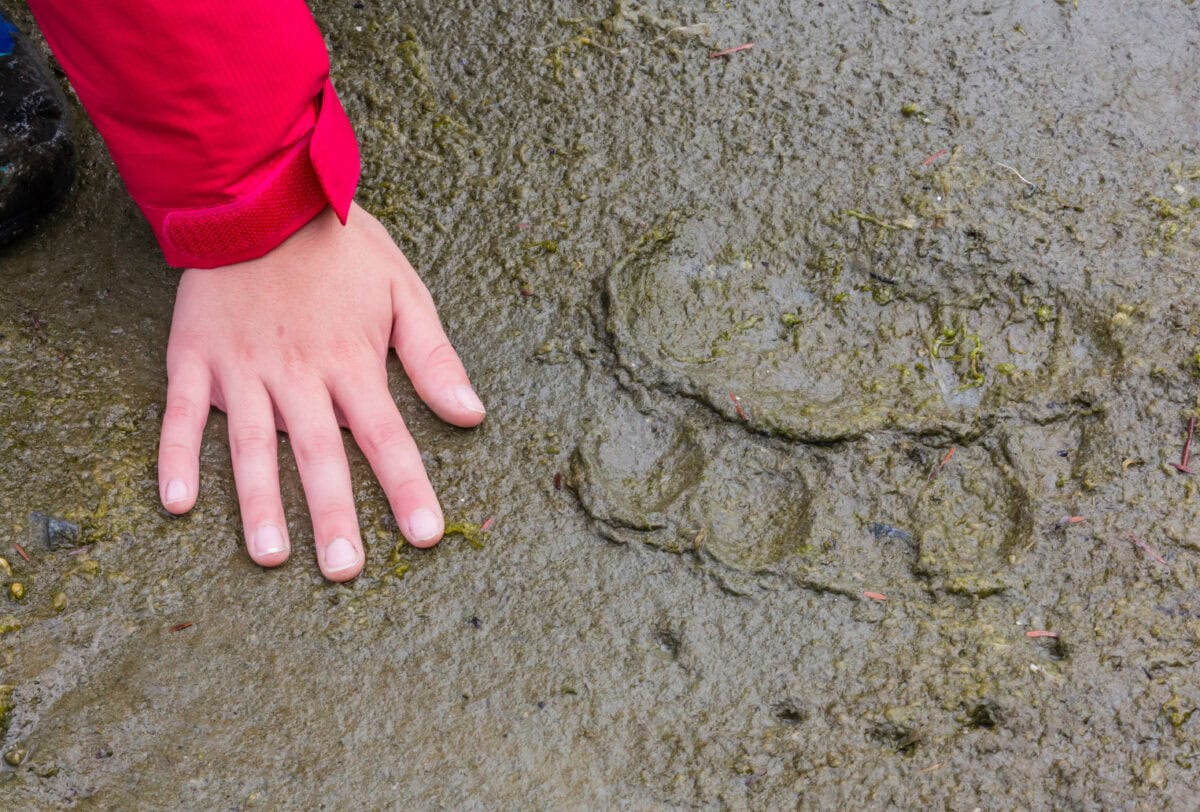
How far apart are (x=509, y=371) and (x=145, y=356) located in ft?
2.23

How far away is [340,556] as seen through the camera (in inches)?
62.7

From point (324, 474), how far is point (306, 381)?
169mm

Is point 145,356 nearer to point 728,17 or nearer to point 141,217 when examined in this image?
point 141,217

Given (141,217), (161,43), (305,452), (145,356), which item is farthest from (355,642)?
(141,217)

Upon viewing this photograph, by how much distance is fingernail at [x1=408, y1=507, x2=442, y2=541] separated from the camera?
64.1 inches

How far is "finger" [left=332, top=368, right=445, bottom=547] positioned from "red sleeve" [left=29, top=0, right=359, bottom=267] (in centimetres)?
29

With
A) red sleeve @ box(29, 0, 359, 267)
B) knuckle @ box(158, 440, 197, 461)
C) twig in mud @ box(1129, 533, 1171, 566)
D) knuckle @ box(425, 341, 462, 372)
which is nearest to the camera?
red sleeve @ box(29, 0, 359, 267)

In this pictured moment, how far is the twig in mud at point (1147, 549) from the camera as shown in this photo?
1.57m

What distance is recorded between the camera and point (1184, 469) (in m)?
1.66

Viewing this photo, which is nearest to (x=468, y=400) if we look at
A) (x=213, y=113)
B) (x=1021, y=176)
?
(x=213, y=113)

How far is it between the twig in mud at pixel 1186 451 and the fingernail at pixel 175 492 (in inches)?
64.2

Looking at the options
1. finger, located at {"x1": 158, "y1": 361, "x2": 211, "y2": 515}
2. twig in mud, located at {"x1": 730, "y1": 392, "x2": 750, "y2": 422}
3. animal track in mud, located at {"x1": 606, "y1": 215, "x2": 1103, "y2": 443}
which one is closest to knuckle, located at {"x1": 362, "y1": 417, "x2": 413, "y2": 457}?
finger, located at {"x1": 158, "y1": 361, "x2": 211, "y2": 515}

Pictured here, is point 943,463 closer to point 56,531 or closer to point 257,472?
point 257,472

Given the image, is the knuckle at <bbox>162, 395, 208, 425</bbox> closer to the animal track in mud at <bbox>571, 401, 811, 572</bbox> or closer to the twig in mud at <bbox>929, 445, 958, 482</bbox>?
the animal track in mud at <bbox>571, 401, 811, 572</bbox>
